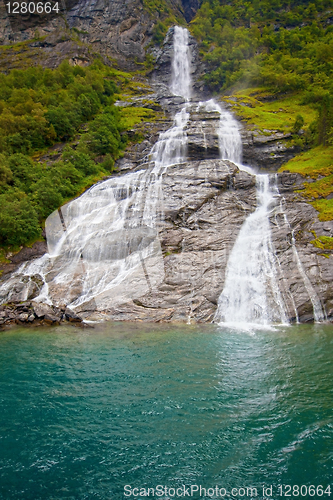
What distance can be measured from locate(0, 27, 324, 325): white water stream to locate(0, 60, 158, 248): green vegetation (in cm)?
264

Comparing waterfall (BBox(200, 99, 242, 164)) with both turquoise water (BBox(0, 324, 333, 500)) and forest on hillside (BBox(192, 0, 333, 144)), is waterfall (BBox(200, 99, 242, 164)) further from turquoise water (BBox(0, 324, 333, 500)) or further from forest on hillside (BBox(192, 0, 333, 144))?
turquoise water (BBox(0, 324, 333, 500))

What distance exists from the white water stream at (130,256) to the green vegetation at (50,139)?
8.66ft

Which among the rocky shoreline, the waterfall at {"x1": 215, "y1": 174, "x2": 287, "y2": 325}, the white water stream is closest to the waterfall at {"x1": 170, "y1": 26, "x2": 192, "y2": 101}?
the white water stream

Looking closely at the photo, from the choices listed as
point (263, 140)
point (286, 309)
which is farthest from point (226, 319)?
point (263, 140)

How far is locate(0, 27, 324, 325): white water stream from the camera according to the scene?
71.6 feet

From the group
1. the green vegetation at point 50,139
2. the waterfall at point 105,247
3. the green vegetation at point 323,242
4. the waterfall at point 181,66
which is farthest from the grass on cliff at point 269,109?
the green vegetation at point 323,242

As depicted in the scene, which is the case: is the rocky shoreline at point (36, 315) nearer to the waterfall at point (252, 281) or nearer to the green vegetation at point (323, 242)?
the waterfall at point (252, 281)

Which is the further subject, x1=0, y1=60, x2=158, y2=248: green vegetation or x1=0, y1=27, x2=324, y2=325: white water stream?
x1=0, y1=60, x2=158, y2=248: green vegetation

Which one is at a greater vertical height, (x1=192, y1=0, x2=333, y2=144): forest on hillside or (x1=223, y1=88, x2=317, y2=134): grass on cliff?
(x1=192, y1=0, x2=333, y2=144): forest on hillside

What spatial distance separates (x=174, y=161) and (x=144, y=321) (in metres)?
26.6

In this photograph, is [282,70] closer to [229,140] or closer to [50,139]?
[229,140]

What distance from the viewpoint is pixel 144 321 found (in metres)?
21.0

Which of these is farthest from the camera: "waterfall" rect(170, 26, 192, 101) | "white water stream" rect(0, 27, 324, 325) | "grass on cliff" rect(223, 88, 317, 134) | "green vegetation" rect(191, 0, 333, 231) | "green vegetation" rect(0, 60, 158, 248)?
"waterfall" rect(170, 26, 192, 101)

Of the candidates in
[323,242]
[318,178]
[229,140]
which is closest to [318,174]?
[318,178]
